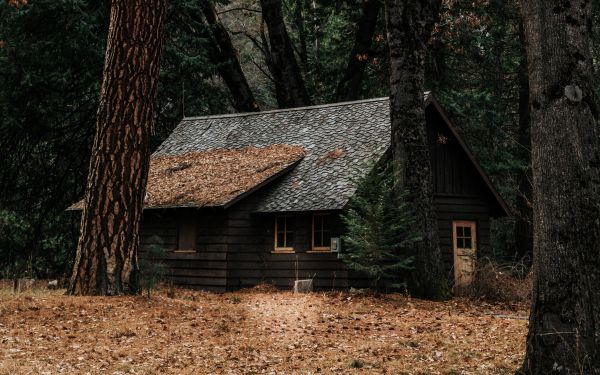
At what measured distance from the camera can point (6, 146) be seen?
26047mm

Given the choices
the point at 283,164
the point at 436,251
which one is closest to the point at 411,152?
the point at 436,251

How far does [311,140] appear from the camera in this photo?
79.0 ft

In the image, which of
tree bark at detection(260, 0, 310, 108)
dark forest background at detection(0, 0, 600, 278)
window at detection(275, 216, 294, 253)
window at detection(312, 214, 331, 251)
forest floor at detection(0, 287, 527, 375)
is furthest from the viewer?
tree bark at detection(260, 0, 310, 108)

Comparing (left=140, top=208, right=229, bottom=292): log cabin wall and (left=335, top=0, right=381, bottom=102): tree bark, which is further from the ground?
(left=335, top=0, right=381, bottom=102): tree bark

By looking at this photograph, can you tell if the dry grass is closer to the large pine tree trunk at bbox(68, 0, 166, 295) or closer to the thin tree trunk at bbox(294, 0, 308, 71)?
the large pine tree trunk at bbox(68, 0, 166, 295)

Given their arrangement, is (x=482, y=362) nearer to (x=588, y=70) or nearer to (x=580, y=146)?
(x=580, y=146)

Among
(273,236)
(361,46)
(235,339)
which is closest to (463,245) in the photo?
(273,236)

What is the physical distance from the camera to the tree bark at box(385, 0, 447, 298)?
59.8ft

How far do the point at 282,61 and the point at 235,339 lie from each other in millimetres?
21475

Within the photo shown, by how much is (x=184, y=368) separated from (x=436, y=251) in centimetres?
1041

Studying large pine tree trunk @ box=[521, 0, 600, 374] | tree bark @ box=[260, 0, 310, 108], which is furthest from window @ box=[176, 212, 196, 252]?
large pine tree trunk @ box=[521, 0, 600, 374]

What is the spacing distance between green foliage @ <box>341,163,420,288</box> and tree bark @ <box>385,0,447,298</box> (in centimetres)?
33

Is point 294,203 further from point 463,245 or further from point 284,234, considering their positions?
point 463,245

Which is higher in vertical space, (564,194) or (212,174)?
(212,174)
